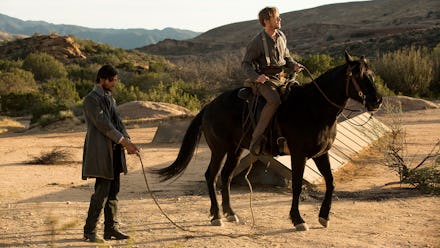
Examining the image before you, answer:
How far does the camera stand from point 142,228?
717 centimetres

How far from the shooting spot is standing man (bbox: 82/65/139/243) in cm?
600

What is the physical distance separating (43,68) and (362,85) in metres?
42.9

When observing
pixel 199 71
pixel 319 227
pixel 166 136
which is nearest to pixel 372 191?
pixel 319 227

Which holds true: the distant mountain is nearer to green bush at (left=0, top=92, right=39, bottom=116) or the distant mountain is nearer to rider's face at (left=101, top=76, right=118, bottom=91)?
green bush at (left=0, top=92, right=39, bottom=116)

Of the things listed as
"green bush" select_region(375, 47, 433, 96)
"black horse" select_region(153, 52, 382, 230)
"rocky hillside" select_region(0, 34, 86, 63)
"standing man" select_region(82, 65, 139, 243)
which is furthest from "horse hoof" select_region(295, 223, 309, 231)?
"rocky hillside" select_region(0, 34, 86, 63)

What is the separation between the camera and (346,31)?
8581cm

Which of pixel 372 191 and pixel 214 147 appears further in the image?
pixel 372 191

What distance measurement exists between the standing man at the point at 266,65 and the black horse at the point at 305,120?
0.21 meters

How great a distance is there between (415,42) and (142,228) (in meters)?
50.1

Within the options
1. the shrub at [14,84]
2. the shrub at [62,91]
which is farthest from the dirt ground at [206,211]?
the shrub at [14,84]

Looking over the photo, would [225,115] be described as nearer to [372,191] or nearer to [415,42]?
[372,191]

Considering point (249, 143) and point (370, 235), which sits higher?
point (249, 143)

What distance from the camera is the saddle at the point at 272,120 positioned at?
7109 mm

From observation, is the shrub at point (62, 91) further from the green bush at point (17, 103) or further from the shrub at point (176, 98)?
the shrub at point (176, 98)
